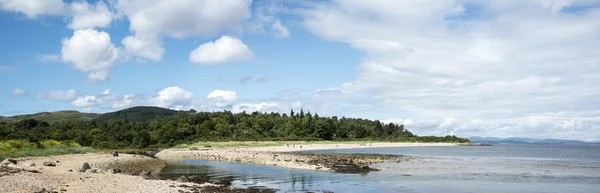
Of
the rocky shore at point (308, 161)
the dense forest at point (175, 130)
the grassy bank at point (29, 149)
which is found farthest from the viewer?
the dense forest at point (175, 130)

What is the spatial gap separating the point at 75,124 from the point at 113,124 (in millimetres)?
10105

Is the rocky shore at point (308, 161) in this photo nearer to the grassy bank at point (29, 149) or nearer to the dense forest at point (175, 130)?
the grassy bank at point (29, 149)

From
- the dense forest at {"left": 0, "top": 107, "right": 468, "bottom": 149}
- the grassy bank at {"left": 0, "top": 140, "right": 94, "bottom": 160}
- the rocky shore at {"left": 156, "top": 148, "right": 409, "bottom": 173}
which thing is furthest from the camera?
the dense forest at {"left": 0, "top": 107, "right": 468, "bottom": 149}

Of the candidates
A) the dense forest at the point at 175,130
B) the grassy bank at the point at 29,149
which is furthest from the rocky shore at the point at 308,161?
the dense forest at the point at 175,130

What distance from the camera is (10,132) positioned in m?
78.9

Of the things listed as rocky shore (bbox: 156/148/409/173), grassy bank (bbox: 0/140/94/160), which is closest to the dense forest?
grassy bank (bbox: 0/140/94/160)

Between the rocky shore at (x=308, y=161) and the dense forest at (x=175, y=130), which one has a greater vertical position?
the dense forest at (x=175, y=130)

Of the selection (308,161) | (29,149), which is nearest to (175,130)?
(29,149)

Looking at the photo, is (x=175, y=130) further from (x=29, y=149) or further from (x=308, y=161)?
(x=308, y=161)

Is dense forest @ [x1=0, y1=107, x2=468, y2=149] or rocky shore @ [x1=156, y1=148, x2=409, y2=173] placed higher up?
dense forest @ [x1=0, y1=107, x2=468, y2=149]

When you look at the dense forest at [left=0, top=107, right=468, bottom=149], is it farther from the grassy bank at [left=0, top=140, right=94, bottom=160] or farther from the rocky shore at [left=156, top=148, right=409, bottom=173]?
the rocky shore at [left=156, top=148, right=409, bottom=173]

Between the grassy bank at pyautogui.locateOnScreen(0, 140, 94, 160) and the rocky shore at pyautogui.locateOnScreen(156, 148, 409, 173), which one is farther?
the grassy bank at pyautogui.locateOnScreen(0, 140, 94, 160)

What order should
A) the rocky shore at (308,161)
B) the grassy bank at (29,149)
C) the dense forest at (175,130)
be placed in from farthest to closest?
the dense forest at (175,130)
the grassy bank at (29,149)
the rocky shore at (308,161)

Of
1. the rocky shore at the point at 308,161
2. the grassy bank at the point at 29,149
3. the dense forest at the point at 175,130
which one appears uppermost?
the dense forest at the point at 175,130
